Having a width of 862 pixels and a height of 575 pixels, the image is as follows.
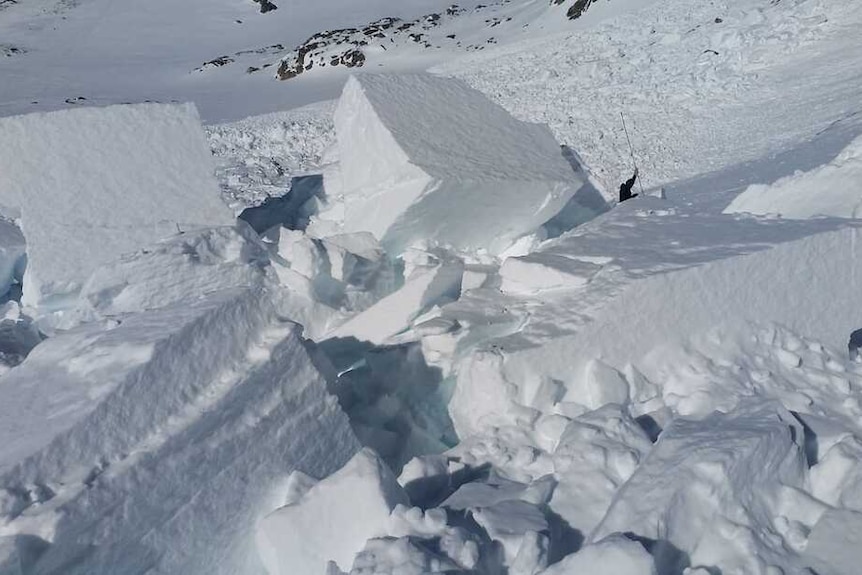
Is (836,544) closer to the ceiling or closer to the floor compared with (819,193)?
closer to the floor

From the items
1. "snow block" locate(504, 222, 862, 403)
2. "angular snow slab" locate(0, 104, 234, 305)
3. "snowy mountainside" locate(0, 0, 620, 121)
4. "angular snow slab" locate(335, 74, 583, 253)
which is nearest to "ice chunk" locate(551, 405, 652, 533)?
"snow block" locate(504, 222, 862, 403)

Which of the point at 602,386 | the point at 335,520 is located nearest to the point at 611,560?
the point at 335,520

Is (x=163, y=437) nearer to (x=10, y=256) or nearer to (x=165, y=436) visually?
(x=165, y=436)

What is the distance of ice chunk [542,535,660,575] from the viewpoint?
2217 mm

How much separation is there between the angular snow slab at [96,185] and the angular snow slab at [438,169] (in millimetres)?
853

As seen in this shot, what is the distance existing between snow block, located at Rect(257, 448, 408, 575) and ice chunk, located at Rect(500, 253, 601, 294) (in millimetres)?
1466

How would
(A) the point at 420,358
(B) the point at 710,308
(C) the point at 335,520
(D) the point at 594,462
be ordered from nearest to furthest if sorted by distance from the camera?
(C) the point at 335,520, (D) the point at 594,462, (B) the point at 710,308, (A) the point at 420,358

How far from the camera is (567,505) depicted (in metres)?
2.82

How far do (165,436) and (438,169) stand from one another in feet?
7.16

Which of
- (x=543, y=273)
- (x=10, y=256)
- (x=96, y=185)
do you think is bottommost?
(x=543, y=273)

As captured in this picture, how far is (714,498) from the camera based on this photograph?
2.65 meters

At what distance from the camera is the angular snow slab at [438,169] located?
4.55 meters

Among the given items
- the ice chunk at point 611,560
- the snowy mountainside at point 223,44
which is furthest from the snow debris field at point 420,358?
the snowy mountainside at point 223,44

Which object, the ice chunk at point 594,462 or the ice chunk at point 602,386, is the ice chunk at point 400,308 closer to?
the ice chunk at point 602,386
